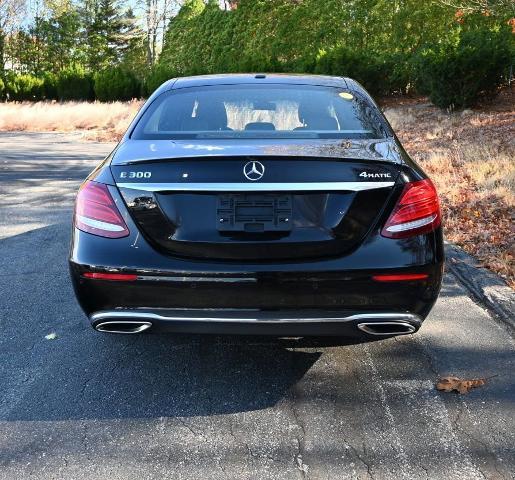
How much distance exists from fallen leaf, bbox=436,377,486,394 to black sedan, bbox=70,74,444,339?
47 centimetres

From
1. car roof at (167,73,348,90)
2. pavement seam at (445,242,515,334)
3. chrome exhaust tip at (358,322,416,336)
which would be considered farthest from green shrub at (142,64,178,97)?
chrome exhaust tip at (358,322,416,336)

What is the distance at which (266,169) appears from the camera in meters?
2.88

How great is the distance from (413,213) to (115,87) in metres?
33.2

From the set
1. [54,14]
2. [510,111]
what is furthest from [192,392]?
[54,14]

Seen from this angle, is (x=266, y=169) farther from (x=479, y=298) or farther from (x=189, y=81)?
(x=479, y=298)

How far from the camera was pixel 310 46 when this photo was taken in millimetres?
32000

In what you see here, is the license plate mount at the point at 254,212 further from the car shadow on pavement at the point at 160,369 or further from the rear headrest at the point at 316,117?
the rear headrest at the point at 316,117

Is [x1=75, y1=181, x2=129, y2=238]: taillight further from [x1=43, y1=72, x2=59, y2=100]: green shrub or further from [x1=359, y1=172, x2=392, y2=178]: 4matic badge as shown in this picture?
[x1=43, y1=72, x2=59, y2=100]: green shrub

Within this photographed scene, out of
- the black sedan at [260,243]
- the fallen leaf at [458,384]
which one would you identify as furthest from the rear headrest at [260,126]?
the fallen leaf at [458,384]

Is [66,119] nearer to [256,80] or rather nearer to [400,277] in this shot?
[256,80]

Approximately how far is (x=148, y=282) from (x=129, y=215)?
0.32 metres

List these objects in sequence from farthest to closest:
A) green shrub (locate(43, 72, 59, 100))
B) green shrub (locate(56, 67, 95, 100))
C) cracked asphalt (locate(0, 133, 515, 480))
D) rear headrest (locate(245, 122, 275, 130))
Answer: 1. green shrub (locate(43, 72, 59, 100))
2. green shrub (locate(56, 67, 95, 100))
3. rear headrest (locate(245, 122, 275, 130))
4. cracked asphalt (locate(0, 133, 515, 480))

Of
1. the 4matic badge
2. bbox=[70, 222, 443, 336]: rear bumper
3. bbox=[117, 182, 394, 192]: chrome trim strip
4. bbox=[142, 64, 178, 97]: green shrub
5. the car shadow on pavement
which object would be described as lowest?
bbox=[142, 64, 178, 97]: green shrub

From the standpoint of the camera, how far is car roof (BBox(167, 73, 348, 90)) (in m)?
4.19
